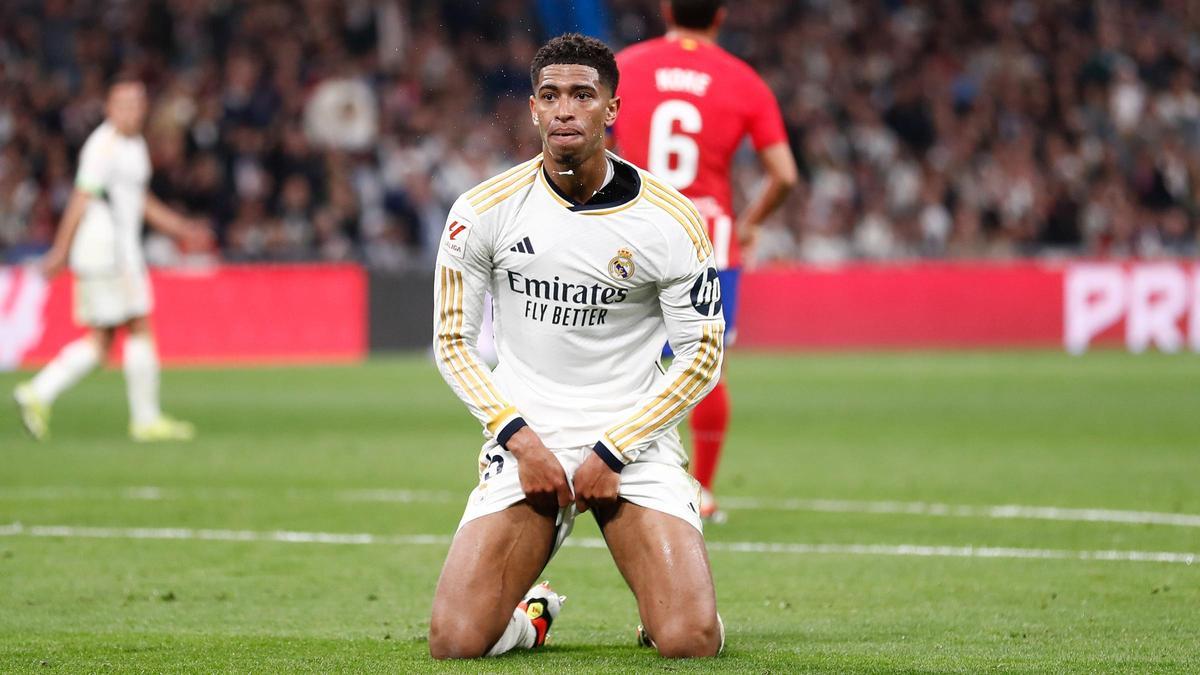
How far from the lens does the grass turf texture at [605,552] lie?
5.53m

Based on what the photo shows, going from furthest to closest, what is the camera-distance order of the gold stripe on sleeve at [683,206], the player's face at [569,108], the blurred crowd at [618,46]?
the blurred crowd at [618,46] < the gold stripe on sleeve at [683,206] < the player's face at [569,108]

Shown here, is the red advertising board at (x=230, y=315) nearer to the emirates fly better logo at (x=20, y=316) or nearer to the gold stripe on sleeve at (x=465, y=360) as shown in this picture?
the emirates fly better logo at (x=20, y=316)

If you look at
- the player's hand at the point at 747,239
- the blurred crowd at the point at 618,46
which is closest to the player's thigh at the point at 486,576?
the player's hand at the point at 747,239

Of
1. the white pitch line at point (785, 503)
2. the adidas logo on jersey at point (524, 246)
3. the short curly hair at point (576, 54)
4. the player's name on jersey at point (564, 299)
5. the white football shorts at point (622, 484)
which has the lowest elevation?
the white pitch line at point (785, 503)

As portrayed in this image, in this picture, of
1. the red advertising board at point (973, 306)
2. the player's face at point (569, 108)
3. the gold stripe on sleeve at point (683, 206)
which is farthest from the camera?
the red advertising board at point (973, 306)

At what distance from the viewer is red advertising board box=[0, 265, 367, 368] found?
66.1ft

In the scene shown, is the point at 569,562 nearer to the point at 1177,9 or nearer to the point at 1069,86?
the point at 1069,86

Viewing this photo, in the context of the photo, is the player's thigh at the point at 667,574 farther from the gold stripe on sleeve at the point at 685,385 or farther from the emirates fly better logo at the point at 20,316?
the emirates fly better logo at the point at 20,316

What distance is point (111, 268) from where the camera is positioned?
42.5ft

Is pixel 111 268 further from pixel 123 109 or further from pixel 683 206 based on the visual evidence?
pixel 683 206

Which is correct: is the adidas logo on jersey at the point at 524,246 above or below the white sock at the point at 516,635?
above

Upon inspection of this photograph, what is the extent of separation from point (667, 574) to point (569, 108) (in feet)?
4.78

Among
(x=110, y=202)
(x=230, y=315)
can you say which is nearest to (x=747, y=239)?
(x=110, y=202)

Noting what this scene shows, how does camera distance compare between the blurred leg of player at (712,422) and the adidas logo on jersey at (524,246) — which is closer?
the adidas logo on jersey at (524,246)
